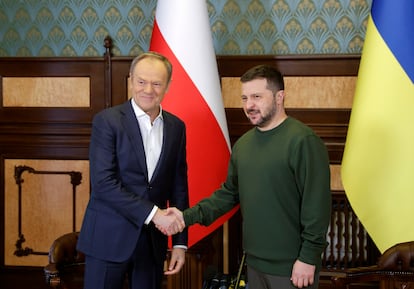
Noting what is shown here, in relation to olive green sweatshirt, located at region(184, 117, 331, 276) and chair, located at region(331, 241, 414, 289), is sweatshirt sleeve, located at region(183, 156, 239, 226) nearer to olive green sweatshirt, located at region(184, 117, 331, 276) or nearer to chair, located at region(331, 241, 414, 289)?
olive green sweatshirt, located at region(184, 117, 331, 276)

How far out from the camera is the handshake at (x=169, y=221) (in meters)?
2.08

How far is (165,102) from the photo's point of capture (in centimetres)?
293

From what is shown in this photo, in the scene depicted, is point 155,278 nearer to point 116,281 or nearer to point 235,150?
point 116,281

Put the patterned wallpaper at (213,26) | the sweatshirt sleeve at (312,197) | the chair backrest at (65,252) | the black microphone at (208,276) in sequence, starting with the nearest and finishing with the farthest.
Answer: the sweatshirt sleeve at (312,197) < the chair backrest at (65,252) < the black microphone at (208,276) < the patterned wallpaper at (213,26)

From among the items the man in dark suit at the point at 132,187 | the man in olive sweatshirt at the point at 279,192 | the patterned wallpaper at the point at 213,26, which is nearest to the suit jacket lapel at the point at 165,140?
the man in dark suit at the point at 132,187

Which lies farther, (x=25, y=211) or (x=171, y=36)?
(x=25, y=211)

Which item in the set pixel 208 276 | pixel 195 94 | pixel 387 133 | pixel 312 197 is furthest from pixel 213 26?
pixel 312 197

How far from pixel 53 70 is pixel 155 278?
193cm

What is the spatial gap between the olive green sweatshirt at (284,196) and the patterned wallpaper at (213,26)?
1.48 metres

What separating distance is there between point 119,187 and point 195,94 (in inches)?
39.8

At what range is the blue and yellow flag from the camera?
2.63 m

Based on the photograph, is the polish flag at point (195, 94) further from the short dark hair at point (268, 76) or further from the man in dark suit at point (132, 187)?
the short dark hair at point (268, 76)

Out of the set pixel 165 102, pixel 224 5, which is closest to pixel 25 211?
pixel 165 102

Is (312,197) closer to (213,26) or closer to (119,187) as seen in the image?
(119,187)
